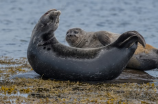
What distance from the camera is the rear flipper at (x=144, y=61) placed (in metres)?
10.1

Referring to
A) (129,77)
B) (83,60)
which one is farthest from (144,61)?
(83,60)

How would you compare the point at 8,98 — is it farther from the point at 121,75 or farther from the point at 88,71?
the point at 121,75

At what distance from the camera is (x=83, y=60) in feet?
26.7

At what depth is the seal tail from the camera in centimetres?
796

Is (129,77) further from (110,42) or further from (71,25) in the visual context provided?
(71,25)

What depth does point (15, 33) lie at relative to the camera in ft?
60.4

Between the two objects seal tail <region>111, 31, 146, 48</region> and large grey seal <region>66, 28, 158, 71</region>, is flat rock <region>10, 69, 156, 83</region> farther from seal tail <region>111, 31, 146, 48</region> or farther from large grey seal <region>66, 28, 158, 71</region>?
seal tail <region>111, 31, 146, 48</region>

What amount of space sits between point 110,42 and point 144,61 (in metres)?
0.98

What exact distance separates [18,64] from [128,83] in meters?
3.56

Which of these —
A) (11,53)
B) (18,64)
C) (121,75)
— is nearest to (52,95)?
(121,75)

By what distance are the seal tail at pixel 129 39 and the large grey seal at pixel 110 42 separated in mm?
1807

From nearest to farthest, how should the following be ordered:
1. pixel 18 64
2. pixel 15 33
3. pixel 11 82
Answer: pixel 11 82
pixel 18 64
pixel 15 33

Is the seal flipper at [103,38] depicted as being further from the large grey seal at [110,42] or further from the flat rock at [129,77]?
the flat rock at [129,77]

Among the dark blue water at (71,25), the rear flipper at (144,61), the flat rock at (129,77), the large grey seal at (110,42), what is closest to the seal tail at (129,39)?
the flat rock at (129,77)
